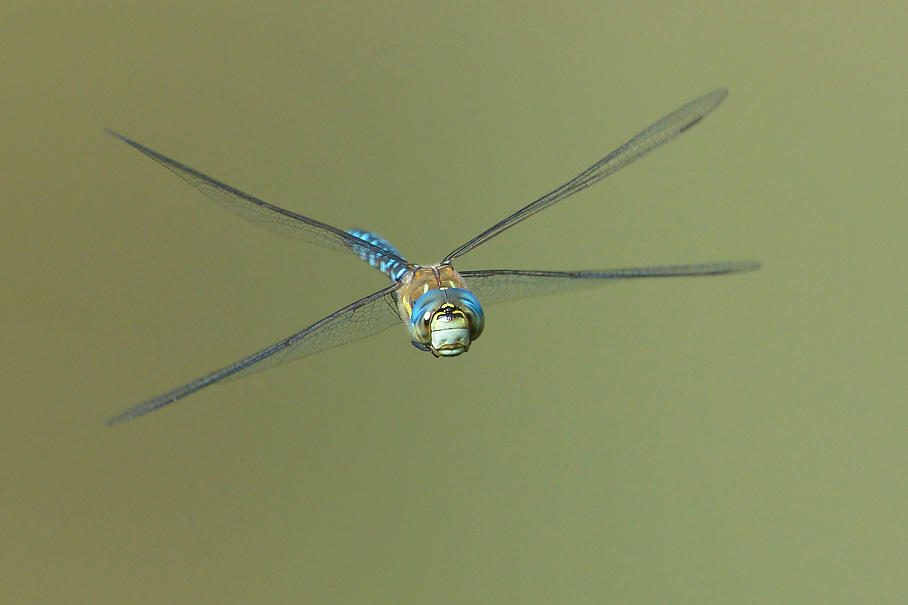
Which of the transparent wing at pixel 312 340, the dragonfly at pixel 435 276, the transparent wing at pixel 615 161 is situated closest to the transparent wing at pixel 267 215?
the dragonfly at pixel 435 276

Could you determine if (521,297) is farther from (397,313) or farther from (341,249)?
(341,249)

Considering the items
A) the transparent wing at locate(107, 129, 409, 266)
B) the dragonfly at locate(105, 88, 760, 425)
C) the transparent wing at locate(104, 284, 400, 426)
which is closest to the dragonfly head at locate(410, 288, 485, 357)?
the dragonfly at locate(105, 88, 760, 425)

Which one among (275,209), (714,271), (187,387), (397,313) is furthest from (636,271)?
(187,387)

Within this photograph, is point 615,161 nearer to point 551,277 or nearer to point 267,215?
point 551,277

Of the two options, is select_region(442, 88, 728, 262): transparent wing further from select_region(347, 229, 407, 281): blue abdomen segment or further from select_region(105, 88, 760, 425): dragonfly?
select_region(347, 229, 407, 281): blue abdomen segment

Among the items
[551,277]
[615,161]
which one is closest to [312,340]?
[551,277]

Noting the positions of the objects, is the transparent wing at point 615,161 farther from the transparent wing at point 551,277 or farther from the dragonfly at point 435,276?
the transparent wing at point 551,277
